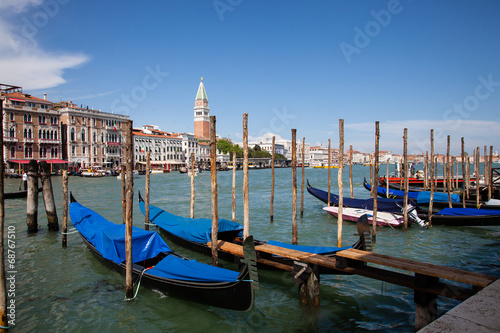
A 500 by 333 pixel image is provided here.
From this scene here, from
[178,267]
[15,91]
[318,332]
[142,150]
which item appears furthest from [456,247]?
[142,150]

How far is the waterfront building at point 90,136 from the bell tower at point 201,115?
30090 millimetres

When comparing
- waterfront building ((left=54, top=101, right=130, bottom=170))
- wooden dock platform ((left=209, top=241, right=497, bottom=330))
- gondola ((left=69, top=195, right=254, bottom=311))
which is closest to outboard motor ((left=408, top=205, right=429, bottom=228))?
wooden dock platform ((left=209, top=241, right=497, bottom=330))

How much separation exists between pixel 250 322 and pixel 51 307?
261 centimetres

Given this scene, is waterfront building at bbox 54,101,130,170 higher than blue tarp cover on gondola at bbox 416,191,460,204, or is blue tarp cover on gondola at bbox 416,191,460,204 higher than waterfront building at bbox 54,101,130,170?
waterfront building at bbox 54,101,130,170

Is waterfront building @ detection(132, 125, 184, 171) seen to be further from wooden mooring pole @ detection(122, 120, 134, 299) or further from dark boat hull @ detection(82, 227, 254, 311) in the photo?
dark boat hull @ detection(82, 227, 254, 311)

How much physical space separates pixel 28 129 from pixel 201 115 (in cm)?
4325

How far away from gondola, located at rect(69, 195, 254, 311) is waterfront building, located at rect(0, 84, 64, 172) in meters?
29.4

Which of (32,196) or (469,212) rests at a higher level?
(32,196)

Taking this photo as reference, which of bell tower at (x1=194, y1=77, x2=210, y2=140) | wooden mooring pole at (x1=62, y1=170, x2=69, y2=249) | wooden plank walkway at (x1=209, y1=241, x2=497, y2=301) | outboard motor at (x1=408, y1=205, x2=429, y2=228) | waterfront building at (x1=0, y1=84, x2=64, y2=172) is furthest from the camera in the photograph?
bell tower at (x1=194, y1=77, x2=210, y2=140)

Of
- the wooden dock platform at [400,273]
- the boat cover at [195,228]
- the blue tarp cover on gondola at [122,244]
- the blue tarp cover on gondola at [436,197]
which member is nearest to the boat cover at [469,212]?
the blue tarp cover on gondola at [436,197]

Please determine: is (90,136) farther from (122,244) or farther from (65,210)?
(122,244)

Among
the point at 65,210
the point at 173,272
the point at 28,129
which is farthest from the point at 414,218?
the point at 28,129

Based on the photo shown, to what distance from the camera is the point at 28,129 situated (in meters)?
31.0

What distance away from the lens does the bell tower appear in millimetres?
72000
